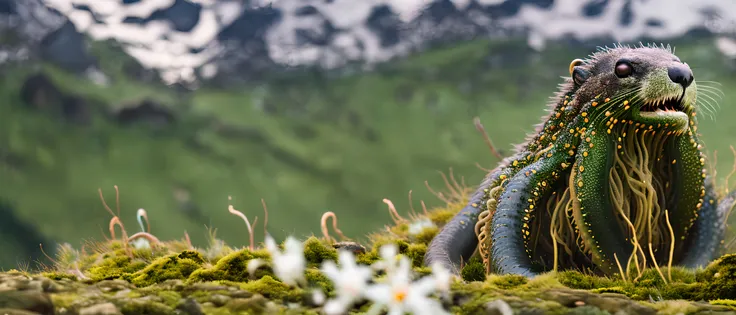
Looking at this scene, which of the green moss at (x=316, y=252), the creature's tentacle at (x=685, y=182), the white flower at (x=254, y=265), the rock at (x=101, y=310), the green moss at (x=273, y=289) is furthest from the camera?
the creature's tentacle at (x=685, y=182)

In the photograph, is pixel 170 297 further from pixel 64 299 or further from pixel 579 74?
pixel 579 74

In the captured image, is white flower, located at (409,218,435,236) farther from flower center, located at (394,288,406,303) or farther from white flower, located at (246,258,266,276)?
flower center, located at (394,288,406,303)

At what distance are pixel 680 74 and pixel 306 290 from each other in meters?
1.39

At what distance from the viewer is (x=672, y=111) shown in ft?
6.42

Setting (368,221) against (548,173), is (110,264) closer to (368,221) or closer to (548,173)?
(548,173)

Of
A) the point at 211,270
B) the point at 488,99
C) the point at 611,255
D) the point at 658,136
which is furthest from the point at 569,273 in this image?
the point at 488,99

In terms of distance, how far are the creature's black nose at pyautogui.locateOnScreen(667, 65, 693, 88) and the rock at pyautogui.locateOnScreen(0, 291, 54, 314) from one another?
5.96ft

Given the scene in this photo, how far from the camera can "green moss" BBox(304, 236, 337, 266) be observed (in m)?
1.87

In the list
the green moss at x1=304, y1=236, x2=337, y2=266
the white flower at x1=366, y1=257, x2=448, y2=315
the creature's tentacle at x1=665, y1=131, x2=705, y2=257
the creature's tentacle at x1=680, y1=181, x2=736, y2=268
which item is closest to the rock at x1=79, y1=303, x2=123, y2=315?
the white flower at x1=366, y1=257, x2=448, y2=315

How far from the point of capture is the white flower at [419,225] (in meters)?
2.68

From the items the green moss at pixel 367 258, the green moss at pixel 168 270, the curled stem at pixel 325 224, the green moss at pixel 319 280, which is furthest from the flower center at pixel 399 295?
the curled stem at pixel 325 224

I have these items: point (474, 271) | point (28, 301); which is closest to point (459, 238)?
point (474, 271)

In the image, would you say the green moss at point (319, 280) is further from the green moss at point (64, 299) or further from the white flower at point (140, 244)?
the white flower at point (140, 244)

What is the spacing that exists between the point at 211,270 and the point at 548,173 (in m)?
1.14
